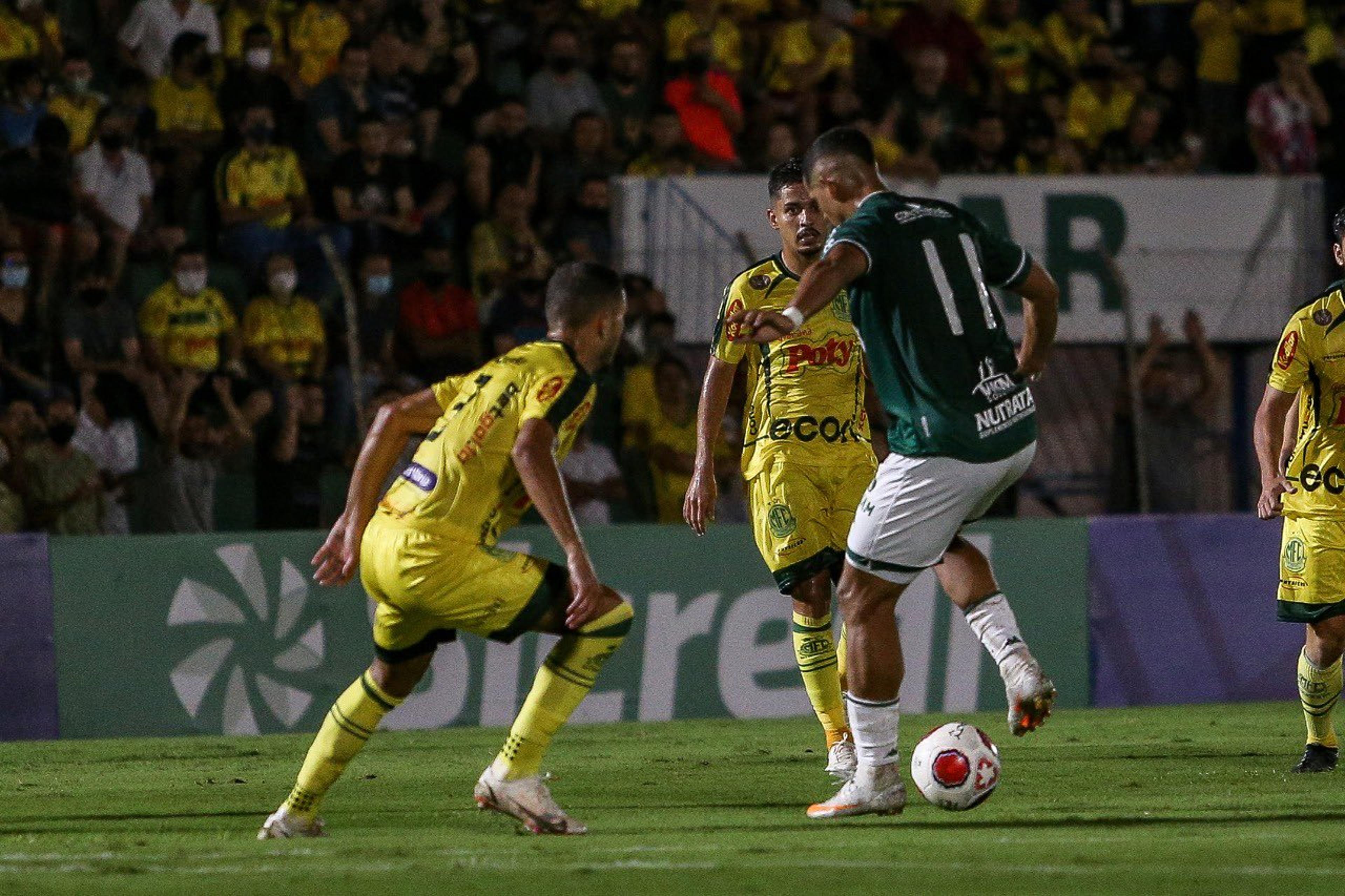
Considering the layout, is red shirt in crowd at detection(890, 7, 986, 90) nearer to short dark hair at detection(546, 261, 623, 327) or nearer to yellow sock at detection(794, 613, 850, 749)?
yellow sock at detection(794, 613, 850, 749)

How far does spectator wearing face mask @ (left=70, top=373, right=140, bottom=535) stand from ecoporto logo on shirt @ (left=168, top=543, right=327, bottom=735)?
1.26 m

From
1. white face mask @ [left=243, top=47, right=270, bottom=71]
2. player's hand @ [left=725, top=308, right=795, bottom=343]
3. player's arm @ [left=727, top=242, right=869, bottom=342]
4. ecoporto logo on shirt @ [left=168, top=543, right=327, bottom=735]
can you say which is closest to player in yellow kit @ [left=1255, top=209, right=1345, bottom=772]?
player's arm @ [left=727, top=242, right=869, bottom=342]

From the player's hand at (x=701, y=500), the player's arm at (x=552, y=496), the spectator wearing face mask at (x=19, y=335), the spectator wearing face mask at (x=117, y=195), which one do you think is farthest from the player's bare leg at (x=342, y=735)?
the spectator wearing face mask at (x=117, y=195)

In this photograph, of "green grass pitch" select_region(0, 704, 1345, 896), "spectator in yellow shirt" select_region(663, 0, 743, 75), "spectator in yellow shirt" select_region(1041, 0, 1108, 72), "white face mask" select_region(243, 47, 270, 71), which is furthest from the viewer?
"spectator in yellow shirt" select_region(1041, 0, 1108, 72)

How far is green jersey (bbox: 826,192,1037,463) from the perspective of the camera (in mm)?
7094

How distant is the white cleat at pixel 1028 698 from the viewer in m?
7.16

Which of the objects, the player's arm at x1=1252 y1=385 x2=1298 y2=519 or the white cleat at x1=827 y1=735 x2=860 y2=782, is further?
the player's arm at x1=1252 y1=385 x2=1298 y2=519

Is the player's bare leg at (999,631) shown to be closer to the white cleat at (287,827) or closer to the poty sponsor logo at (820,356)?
the poty sponsor logo at (820,356)

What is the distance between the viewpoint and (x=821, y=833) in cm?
700

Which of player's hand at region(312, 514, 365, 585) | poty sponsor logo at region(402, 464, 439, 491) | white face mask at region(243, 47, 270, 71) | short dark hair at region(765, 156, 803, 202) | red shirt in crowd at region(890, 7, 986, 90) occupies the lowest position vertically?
player's hand at region(312, 514, 365, 585)

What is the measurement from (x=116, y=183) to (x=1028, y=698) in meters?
9.61

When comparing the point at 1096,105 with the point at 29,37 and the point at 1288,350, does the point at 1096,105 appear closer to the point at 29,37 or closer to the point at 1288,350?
the point at 29,37

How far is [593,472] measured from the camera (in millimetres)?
14234

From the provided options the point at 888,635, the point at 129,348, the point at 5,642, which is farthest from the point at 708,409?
the point at 129,348
